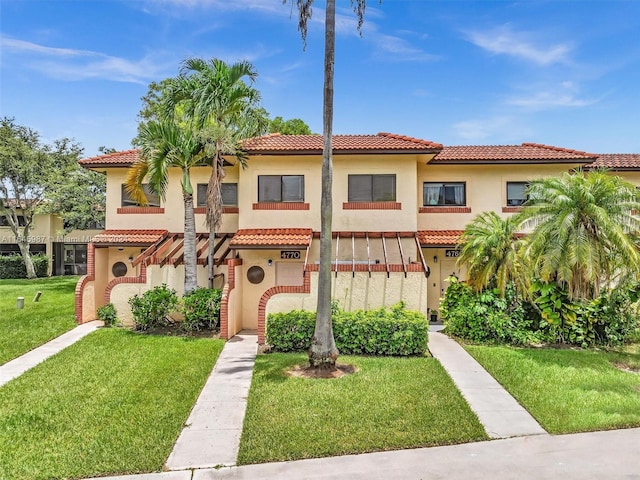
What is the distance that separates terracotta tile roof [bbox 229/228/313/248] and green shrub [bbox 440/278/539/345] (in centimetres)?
679

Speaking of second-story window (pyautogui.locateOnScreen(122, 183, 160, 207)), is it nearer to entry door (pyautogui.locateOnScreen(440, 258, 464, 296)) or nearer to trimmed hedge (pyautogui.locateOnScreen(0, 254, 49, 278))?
entry door (pyautogui.locateOnScreen(440, 258, 464, 296))

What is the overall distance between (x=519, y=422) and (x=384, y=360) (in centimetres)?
488

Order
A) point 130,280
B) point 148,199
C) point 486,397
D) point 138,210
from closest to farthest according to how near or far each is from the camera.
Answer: point 486,397
point 130,280
point 138,210
point 148,199

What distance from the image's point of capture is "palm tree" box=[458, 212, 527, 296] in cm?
1523

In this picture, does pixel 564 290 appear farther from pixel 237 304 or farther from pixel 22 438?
pixel 22 438

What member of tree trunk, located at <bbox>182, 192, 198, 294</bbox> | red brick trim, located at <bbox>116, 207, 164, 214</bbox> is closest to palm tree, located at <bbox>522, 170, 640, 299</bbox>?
tree trunk, located at <bbox>182, 192, 198, 294</bbox>

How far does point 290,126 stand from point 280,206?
2339 centimetres

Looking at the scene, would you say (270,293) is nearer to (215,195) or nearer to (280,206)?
(215,195)

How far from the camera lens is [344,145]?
Result: 19.2 m

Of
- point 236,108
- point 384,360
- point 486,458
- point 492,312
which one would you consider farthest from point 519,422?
point 236,108

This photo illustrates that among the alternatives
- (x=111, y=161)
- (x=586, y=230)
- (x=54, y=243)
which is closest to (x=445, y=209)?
(x=586, y=230)

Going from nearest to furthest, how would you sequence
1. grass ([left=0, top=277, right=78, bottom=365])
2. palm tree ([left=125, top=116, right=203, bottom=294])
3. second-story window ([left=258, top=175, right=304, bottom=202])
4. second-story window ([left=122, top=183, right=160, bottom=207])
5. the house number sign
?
grass ([left=0, top=277, right=78, bottom=365])
palm tree ([left=125, top=116, right=203, bottom=294])
the house number sign
second-story window ([left=258, top=175, right=304, bottom=202])
second-story window ([left=122, top=183, right=160, bottom=207])

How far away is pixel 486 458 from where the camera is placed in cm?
748

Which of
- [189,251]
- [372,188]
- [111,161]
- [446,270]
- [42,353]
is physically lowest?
[42,353]
